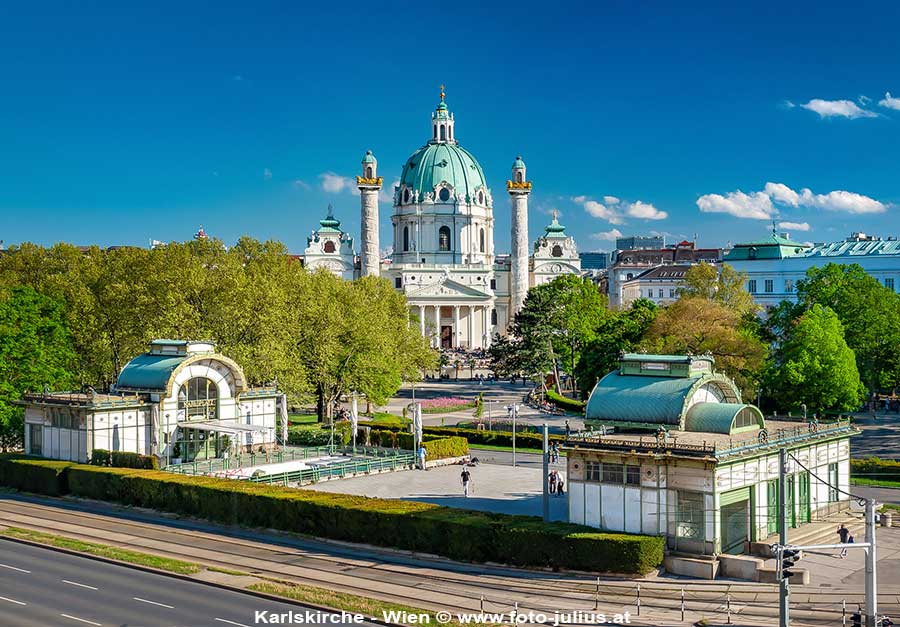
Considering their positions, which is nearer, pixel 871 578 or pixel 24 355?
pixel 871 578

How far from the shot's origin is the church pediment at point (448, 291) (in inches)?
6358

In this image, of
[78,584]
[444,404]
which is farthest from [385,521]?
[444,404]

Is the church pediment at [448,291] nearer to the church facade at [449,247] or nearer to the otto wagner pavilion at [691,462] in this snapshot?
the church facade at [449,247]

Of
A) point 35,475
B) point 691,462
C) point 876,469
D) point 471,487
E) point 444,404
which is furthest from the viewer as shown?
point 444,404

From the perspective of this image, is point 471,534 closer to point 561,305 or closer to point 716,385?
point 716,385

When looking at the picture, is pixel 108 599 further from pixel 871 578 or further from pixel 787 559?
pixel 871 578

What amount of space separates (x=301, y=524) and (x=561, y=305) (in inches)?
2594

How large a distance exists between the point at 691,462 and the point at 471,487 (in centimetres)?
1869

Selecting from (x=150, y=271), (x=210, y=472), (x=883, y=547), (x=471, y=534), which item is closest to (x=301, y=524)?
(x=471, y=534)

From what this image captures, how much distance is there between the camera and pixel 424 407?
91.8m

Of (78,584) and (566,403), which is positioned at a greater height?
(566,403)

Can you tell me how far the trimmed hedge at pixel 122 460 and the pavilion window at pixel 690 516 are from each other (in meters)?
28.2

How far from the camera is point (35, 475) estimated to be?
52.8 metres

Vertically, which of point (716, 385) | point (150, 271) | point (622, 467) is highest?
point (150, 271)
